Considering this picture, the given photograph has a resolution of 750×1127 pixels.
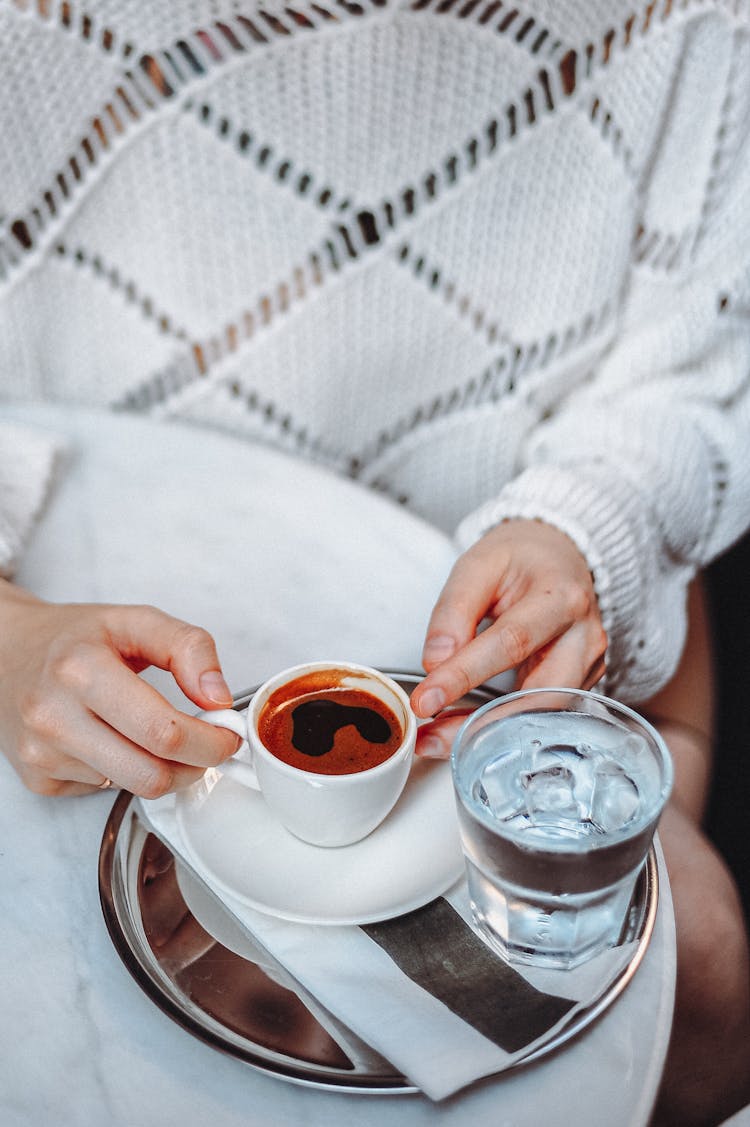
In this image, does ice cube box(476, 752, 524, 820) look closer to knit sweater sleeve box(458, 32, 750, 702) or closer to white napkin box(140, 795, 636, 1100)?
white napkin box(140, 795, 636, 1100)

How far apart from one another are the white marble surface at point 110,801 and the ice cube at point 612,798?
6 cm

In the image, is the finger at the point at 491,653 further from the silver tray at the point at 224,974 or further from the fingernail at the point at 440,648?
the silver tray at the point at 224,974

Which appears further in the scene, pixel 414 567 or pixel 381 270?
pixel 381 270

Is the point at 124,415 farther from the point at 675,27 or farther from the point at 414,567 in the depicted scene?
the point at 675,27

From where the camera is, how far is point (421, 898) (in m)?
0.51

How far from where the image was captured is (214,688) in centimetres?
54

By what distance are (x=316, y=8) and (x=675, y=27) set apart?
0.31m

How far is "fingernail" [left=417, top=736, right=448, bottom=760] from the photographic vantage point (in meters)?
0.56

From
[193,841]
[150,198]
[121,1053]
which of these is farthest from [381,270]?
[121,1053]

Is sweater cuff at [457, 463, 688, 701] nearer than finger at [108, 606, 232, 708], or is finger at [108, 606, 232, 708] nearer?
finger at [108, 606, 232, 708]

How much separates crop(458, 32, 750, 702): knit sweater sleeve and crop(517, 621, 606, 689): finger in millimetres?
91

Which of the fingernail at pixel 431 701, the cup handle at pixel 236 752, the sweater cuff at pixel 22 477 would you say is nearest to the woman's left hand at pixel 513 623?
the fingernail at pixel 431 701

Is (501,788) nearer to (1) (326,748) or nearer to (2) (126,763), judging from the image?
(1) (326,748)

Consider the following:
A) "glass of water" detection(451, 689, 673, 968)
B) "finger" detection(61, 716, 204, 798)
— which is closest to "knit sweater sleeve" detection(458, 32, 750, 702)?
"glass of water" detection(451, 689, 673, 968)
